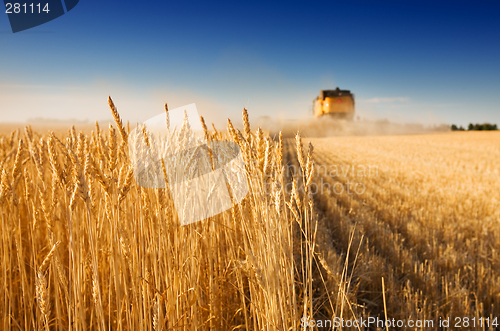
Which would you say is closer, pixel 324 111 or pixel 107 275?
pixel 107 275

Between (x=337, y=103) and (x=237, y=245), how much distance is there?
26276 mm

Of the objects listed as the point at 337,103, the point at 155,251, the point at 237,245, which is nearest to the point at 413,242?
the point at 237,245

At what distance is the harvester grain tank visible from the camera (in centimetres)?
2583

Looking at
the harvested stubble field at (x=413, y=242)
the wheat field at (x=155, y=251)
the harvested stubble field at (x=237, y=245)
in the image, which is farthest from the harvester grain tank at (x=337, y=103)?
the wheat field at (x=155, y=251)

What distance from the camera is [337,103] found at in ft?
84.9

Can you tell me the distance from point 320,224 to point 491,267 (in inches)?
72.6

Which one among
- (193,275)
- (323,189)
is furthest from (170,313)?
(323,189)

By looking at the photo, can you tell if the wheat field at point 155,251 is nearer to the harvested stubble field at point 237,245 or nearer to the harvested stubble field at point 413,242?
the harvested stubble field at point 237,245

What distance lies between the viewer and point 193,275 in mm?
1439

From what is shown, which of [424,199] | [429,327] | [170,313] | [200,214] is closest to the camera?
[170,313]

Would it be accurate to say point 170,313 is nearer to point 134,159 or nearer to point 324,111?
point 134,159

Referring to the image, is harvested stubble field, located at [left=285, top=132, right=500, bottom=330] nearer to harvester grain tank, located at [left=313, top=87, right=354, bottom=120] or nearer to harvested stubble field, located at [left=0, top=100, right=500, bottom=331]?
harvested stubble field, located at [left=0, top=100, right=500, bottom=331]

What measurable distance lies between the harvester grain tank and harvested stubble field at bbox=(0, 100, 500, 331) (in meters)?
19.6

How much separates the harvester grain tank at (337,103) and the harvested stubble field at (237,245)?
19.6 meters
